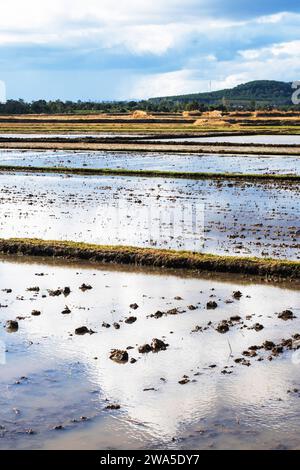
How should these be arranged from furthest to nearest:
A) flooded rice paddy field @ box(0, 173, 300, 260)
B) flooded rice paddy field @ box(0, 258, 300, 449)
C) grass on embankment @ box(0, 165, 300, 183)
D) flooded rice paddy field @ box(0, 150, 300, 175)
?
flooded rice paddy field @ box(0, 150, 300, 175) → grass on embankment @ box(0, 165, 300, 183) → flooded rice paddy field @ box(0, 173, 300, 260) → flooded rice paddy field @ box(0, 258, 300, 449)

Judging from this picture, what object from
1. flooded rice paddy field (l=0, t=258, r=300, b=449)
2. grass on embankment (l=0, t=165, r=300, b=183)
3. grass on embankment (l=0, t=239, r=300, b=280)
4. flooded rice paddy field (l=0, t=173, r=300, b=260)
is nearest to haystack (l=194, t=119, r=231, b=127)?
grass on embankment (l=0, t=165, r=300, b=183)

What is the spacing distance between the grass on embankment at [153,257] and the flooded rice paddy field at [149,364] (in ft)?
1.43

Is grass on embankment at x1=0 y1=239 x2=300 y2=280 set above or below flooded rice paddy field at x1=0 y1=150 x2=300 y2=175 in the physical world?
below

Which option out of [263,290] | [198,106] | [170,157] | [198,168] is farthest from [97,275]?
[198,106]

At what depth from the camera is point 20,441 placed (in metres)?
5.23

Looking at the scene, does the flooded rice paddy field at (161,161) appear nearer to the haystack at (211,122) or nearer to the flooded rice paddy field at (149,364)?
the flooded rice paddy field at (149,364)

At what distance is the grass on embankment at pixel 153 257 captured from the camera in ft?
33.0

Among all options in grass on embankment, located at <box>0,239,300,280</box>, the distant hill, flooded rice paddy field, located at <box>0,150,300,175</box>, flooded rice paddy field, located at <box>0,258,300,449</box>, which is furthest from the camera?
the distant hill

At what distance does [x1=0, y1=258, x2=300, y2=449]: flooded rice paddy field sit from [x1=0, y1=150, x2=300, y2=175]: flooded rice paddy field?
46.7 ft

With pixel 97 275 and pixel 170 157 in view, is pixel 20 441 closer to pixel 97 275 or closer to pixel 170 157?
pixel 97 275

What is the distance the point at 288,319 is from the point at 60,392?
3.16 metres

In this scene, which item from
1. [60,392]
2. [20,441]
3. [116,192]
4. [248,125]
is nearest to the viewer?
[20,441]

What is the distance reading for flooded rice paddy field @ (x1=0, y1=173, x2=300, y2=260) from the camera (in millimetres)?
12336

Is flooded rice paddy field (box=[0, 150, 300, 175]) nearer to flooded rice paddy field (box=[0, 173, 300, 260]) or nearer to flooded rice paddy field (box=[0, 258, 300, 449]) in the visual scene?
flooded rice paddy field (box=[0, 173, 300, 260])
